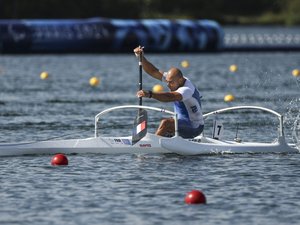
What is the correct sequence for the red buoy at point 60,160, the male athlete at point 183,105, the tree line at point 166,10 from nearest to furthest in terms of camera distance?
the red buoy at point 60,160, the male athlete at point 183,105, the tree line at point 166,10

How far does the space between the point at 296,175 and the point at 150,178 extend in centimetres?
241

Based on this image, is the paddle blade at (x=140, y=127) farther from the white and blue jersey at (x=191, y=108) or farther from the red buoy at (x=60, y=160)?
the red buoy at (x=60, y=160)

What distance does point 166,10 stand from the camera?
12381 centimetres

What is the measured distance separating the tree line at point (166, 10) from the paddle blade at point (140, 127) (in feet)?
227

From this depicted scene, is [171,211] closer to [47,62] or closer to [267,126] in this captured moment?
[267,126]

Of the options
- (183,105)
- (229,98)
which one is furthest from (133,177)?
(229,98)

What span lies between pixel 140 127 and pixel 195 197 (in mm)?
5421

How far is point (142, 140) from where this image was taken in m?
21.1

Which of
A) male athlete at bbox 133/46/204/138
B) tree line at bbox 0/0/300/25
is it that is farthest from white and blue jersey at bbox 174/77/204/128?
tree line at bbox 0/0/300/25

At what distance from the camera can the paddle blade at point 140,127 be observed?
21.0 m

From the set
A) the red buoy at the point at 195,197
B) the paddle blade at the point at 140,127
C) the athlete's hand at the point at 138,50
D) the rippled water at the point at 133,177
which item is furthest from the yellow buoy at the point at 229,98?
the red buoy at the point at 195,197

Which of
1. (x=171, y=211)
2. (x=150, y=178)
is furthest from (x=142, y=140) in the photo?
(x=171, y=211)

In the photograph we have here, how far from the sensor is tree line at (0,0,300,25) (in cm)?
9762

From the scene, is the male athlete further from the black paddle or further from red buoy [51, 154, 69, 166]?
red buoy [51, 154, 69, 166]
